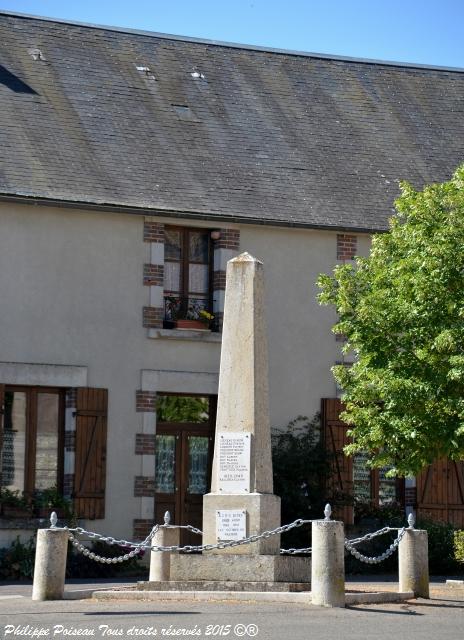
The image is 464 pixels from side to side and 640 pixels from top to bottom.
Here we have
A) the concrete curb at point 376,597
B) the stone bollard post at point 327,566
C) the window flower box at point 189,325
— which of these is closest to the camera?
the stone bollard post at point 327,566

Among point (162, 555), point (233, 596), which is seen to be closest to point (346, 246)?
point (162, 555)

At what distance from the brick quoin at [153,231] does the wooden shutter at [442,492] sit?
5.56 meters

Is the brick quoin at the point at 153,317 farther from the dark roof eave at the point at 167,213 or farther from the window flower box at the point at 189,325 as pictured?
the dark roof eave at the point at 167,213

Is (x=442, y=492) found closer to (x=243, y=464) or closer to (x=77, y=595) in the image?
(x=243, y=464)

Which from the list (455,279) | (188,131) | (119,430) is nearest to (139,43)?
(188,131)

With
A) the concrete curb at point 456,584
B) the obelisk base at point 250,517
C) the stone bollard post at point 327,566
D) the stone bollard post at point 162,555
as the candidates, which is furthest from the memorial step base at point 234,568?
the concrete curb at point 456,584

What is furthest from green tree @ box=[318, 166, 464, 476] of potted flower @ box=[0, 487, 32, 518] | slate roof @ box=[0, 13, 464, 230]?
potted flower @ box=[0, 487, 32, 518]

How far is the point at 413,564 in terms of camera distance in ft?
49.1

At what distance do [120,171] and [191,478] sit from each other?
15.9 ft

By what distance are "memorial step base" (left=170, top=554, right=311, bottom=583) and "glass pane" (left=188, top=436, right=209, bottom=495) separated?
7243 mm

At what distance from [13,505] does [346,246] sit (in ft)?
21.9

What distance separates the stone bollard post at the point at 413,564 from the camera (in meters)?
14.9

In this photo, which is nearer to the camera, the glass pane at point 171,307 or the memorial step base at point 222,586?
the memorial step base at point 222,586

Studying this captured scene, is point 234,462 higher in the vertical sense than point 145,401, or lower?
lower
